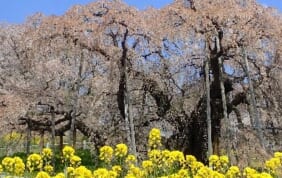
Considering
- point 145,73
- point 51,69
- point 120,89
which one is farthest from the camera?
point 51,69

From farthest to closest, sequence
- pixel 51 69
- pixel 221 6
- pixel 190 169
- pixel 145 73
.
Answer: pixel 51 69 < pixel 145 73 < pixel 221 6 < pixel 190 169

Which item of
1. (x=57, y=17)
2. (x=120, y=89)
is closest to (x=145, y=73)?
(x=120, y=89)

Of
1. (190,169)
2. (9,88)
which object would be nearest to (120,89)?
(9,88)

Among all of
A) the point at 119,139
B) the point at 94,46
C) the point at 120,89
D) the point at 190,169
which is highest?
the point at 94,46

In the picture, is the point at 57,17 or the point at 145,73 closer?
the point at 57,17

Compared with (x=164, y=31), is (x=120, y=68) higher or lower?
lower

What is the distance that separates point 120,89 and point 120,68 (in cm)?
71

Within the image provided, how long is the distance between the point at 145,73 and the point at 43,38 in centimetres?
314

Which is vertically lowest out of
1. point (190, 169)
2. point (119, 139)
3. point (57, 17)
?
point (190, 169)

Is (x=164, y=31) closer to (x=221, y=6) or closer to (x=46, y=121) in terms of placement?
(x=221, y=6)

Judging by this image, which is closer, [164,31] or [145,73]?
[164,31]

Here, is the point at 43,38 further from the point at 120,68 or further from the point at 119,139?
the point at 119,139

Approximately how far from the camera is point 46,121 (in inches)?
717

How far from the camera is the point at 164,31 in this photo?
14.1 meters
